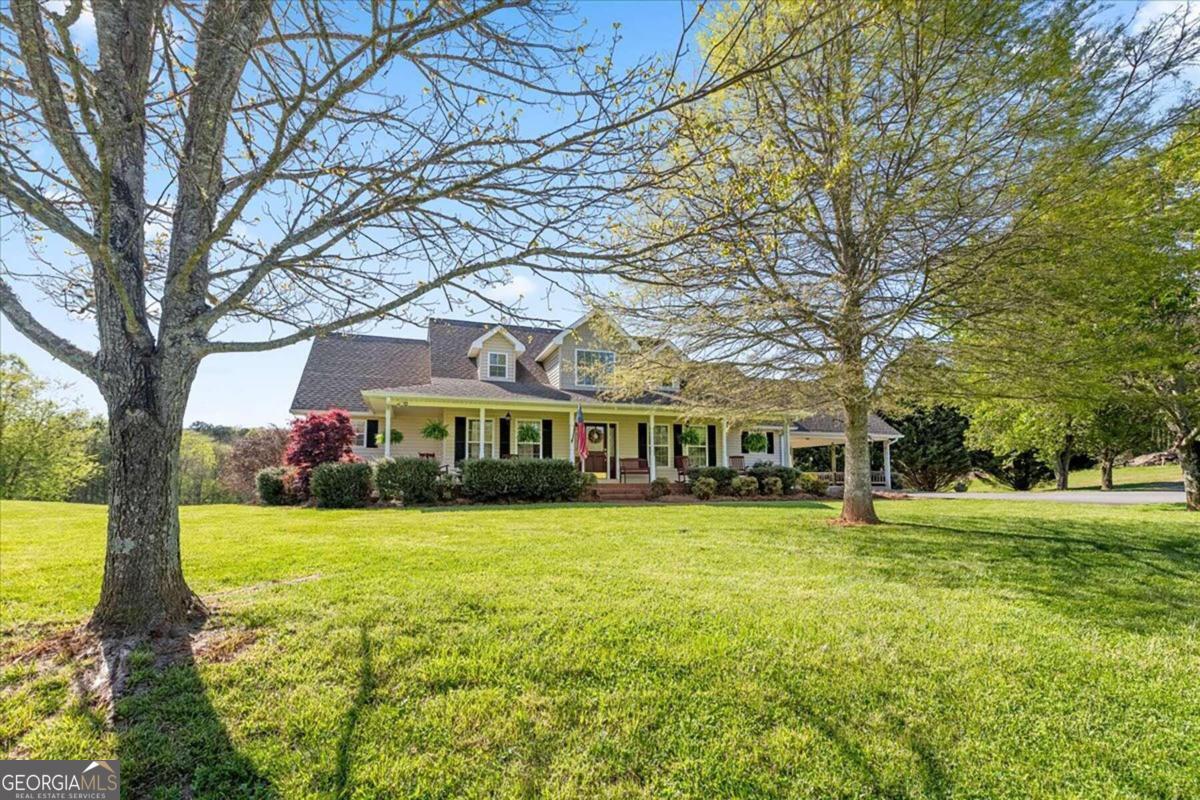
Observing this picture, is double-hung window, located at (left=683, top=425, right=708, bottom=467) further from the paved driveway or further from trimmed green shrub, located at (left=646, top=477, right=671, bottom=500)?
the paved driveway

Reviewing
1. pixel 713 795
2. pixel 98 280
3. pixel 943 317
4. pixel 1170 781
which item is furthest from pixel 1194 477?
pixel 98 280

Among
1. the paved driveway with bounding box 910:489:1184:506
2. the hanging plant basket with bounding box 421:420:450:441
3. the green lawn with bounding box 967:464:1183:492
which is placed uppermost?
the hanging plant basket with bounding box 421:420:450:441

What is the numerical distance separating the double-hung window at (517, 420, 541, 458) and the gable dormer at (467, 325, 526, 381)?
1972mm

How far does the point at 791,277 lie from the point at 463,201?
6907mm

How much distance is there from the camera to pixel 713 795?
2.42 m

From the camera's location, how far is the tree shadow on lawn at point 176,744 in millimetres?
2408

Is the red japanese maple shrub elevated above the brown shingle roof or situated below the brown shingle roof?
below

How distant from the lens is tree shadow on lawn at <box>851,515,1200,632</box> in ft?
16.6

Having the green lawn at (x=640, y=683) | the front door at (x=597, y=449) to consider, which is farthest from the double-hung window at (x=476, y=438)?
the green lawn at (x=640, y=683)

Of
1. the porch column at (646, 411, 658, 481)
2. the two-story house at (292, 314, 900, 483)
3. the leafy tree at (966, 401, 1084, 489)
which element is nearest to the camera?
the two-story house at (292, 314, 900, 483)

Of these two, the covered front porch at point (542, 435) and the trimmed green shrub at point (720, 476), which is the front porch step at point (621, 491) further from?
the trimmed green shrub at point (720, 476)

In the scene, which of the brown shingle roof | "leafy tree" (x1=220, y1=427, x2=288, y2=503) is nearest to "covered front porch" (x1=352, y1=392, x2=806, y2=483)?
the brown shingle roof

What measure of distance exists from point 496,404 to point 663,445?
6.85 metres

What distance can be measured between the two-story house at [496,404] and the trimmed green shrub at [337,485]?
227 cm
